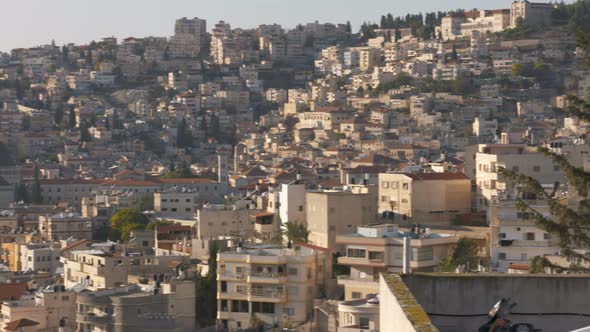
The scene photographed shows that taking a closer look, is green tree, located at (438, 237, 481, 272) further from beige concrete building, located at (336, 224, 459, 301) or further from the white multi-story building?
the white multi-story building

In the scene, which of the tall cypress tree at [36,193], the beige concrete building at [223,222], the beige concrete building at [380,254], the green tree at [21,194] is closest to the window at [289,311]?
the beige concrete building at [380,254]

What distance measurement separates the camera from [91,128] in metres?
125

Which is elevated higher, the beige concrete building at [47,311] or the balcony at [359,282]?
the balcony at [359,282]

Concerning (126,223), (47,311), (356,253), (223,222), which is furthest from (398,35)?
(356,253)

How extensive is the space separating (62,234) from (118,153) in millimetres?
60258

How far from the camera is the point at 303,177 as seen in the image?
74.9 metres

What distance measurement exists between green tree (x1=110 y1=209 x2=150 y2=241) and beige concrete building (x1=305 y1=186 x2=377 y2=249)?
1818cm

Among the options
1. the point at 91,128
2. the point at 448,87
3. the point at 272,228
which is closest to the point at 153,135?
the point at 91,128

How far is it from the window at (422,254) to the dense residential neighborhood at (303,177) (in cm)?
5

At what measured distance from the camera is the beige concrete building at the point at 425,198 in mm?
37188

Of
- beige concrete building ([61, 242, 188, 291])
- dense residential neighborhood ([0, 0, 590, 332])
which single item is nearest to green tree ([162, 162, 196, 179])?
dense residential neighborhood ([0, 0, 590, 332])

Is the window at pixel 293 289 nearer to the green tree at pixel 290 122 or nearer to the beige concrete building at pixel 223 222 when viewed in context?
the beige concrete building at pixel 223 222

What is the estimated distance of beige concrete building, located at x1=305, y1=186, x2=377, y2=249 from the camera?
1417 inches

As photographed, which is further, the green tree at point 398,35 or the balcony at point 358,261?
the green tree at point 398,35
